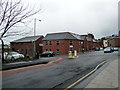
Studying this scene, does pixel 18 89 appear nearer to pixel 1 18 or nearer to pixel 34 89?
pixel 34 89

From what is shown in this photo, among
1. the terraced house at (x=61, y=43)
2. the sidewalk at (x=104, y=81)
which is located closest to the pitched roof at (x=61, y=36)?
the terraced house at (x=61, y=43)

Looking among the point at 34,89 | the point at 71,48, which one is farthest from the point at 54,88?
the point at 71,48

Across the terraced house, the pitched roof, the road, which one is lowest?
the road

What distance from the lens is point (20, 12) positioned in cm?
817

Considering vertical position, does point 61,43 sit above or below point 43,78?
above

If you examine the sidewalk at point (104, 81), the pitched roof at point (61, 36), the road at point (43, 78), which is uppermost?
A: the pitched roof at point (61, 36)

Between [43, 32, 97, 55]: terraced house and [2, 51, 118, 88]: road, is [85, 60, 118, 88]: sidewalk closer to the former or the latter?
[2, 51, 118, 88]: road

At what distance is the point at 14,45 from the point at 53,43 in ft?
55.3

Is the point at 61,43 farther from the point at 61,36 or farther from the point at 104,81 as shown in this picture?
the point at 104,81

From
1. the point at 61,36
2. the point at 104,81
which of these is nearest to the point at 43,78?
the point at 104,81

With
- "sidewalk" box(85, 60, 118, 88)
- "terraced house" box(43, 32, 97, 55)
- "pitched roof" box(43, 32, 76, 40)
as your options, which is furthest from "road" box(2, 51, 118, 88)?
"pitched roof" box(43, 32, 76, 40)

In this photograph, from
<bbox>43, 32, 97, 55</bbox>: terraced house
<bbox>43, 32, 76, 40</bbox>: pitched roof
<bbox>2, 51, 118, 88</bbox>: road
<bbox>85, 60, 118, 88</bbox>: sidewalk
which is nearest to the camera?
<bbox>85, 60, 118, 88</bbox>: sidewalk

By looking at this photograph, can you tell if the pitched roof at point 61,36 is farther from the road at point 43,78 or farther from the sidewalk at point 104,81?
the sidewalk at point 104,81

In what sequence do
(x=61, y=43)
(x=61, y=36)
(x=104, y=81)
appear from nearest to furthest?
(x=104, y=81) → (x=61, y=43) → (x=61, y=36)
